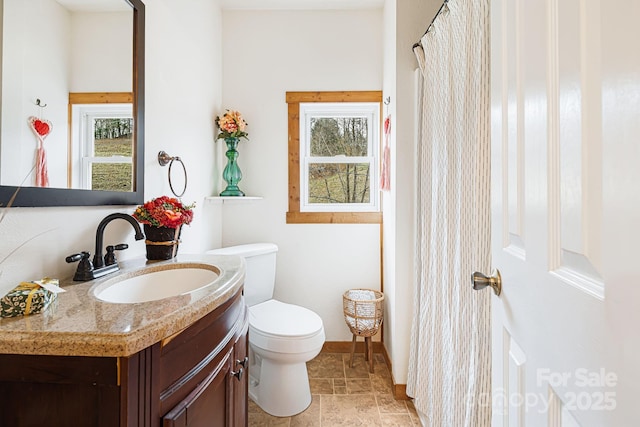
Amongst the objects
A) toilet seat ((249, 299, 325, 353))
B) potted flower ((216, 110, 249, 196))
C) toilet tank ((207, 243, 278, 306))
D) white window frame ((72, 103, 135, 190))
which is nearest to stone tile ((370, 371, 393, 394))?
toilet seat ((249, 299, 325, 353))

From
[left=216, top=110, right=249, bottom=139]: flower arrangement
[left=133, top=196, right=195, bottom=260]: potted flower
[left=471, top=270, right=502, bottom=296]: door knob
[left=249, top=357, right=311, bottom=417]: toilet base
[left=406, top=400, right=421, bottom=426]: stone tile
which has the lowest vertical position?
[left=406, top=400, right=421, bottom=426]: stone tile

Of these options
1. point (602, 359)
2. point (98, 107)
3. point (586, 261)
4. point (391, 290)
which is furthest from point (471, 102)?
point (98, 107)

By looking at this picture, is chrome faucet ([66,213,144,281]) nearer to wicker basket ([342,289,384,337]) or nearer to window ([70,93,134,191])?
window ([70,93,134,191])

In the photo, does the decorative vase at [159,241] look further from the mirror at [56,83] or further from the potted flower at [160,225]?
the mirror at [56,83]

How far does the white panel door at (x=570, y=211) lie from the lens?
1.18 feet

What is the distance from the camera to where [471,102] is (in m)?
1.09

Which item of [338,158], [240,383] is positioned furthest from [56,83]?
[338,158]

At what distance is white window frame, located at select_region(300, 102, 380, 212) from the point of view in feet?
7.75

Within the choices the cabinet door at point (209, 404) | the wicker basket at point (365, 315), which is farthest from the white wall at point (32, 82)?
the wicker basket at point (365, 315)

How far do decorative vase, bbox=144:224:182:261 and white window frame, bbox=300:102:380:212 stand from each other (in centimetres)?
124

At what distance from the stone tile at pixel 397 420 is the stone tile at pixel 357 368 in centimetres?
37

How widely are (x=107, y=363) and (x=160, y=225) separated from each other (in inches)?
28.9

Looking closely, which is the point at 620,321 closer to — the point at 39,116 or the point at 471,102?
the point at 471,102

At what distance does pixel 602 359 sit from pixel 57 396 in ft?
3.12
